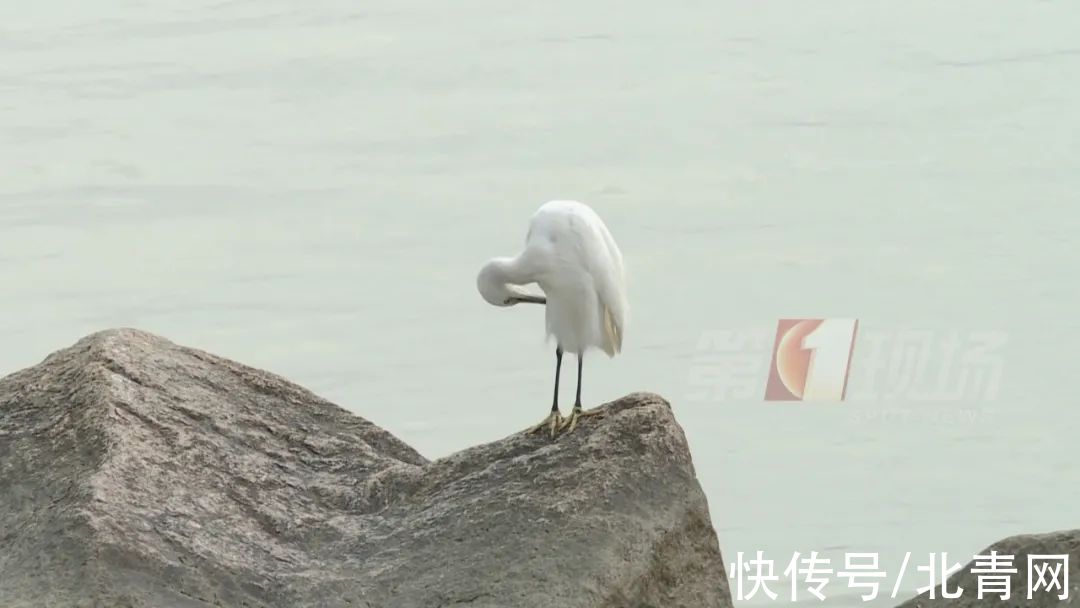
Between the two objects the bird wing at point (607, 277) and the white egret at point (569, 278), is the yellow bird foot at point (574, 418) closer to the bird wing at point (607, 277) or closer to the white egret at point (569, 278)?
the white egret at point (569, 278)

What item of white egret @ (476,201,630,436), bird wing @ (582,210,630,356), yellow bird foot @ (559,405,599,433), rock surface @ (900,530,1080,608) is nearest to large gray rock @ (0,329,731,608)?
yellow bird foot @ (559,405,599,433)

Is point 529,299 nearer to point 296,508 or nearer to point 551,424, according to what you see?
point 551,424

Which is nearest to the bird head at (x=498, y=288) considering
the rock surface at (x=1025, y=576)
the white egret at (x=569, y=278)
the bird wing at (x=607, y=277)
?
the white egret at (x=569, y=278)

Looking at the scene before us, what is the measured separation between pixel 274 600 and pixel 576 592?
0.98 metres

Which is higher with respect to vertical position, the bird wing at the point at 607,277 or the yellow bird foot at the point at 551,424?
the bird wing at the point at 607,277

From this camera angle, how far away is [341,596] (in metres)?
5.96

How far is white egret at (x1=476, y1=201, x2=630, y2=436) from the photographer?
266 inches

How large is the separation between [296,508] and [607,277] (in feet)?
4.67

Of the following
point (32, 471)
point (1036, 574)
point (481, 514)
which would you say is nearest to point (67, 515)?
point (32, 471)

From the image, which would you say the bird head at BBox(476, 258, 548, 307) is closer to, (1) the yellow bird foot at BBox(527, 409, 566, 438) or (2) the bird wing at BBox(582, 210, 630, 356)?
(2) the bird wing at BBox(582, 210, 630, 356)

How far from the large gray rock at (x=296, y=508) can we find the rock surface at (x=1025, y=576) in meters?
0.80

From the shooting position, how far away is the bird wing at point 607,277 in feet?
22.3

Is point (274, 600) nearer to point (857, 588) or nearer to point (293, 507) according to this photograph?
point (293, 507)

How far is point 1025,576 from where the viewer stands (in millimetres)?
5992
